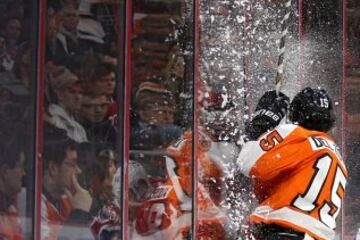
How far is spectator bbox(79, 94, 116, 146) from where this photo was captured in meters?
3.54

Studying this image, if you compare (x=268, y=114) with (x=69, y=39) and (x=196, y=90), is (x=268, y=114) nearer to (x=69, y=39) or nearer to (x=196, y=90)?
(x=69, y=39)

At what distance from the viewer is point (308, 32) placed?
185 inches

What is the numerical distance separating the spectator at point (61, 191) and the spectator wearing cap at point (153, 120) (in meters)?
0.35

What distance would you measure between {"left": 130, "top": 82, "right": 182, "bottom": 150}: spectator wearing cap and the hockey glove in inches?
33.0

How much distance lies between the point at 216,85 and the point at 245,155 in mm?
1458

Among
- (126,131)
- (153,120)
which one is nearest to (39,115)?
(126,131)

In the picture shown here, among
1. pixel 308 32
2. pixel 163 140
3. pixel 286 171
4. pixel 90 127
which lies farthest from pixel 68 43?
pixel 308 32

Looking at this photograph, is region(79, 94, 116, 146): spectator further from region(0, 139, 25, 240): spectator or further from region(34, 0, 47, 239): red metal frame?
region(0, 139, 25, 240): spectator

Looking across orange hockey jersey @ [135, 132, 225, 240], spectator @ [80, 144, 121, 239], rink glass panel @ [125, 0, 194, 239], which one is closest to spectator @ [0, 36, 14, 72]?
spectator @ [80, 144, 121, 239]

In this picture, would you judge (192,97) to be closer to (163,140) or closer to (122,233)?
(163,140)

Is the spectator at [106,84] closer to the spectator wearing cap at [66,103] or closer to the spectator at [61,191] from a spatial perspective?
the spectator wearing cap at [66,103]

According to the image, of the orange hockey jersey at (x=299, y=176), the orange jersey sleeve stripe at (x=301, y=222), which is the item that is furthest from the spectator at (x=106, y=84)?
the orange jersey sleeve stripe at (x=301, y=222)

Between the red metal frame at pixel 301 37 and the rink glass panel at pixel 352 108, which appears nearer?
the red metal frame at pixel 301 37

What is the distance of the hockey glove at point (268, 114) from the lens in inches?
116
